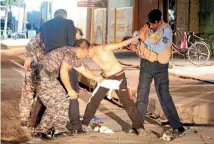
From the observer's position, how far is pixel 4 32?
41250 millimetres

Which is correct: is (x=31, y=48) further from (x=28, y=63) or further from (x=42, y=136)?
(x=42, y=136)

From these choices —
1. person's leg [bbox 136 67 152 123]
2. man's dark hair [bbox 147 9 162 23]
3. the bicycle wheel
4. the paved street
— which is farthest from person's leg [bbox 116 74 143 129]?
the bicycle wheel

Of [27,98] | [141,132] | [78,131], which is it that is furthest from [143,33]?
[27,98]

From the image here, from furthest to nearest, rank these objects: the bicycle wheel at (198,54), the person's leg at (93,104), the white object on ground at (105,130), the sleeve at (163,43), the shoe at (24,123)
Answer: the bicycle wheel at (198,54)
the shoe at (24,123)
the white object on ground at (105,130)
the person's leg at (93,104)
the sleeve at (163,43)

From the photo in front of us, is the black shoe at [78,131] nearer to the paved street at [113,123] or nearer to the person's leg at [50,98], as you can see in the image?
the paved street at [113,123]

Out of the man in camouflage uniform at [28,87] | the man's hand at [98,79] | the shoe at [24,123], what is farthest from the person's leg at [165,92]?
the shoe at [24,123]

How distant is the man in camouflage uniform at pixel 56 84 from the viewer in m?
6.70

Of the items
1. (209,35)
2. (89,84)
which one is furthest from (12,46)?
(89,84)

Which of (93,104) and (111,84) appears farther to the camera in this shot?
(93,104)

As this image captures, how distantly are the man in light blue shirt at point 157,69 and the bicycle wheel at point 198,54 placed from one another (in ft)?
30.7

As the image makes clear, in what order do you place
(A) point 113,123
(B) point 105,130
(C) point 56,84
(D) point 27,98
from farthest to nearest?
(A) point 113,123, (D) point 27,98, (B) point 105,130, (C) point 56,84

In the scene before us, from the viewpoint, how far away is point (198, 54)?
16234mm

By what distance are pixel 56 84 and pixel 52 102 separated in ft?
0.84

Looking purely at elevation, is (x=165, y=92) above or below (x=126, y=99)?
above
